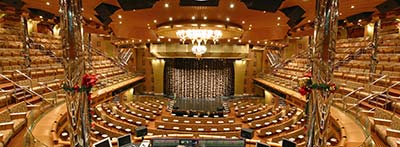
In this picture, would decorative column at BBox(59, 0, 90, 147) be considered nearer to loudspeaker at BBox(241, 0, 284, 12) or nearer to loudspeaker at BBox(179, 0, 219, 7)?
loudspeaker at BBox(179, 0, 219, 7)

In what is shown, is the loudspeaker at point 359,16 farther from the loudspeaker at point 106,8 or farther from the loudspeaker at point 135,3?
the loudspeaker at point 106,8

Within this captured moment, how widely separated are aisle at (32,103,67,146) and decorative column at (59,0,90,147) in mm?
2324

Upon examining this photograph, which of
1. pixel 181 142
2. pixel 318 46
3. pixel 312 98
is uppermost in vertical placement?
pixel 318 46

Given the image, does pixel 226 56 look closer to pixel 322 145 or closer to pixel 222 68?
pixel 222 68

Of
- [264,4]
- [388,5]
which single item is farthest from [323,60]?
[388,5]

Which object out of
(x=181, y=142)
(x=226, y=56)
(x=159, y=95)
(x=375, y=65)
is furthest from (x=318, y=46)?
(x=159, y=95)

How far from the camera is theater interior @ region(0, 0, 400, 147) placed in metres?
3.19

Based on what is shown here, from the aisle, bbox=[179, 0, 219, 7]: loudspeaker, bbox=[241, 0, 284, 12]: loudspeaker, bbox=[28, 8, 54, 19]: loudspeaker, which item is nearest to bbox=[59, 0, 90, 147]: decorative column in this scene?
the aisle

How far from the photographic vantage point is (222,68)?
22.0 metres

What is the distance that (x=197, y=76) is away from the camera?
21750 mm

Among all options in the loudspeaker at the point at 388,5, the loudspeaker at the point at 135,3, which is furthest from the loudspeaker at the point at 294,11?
the loudspeaker at the point at 135,3

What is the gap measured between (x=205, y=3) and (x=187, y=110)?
1103cm

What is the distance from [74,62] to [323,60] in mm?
3331

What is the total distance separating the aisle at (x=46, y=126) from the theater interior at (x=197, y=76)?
4 centimetres
